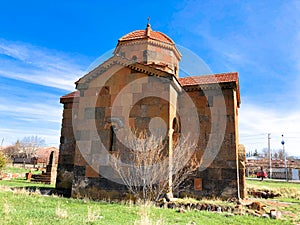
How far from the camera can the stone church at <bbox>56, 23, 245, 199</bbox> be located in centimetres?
973

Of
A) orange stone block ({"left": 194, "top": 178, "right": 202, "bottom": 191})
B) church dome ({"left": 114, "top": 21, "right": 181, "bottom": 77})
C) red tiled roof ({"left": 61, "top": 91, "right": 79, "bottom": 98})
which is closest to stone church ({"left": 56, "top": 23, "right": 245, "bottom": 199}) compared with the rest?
orange stone block ({"left": 194, "top": 178, "right": 202, "bottom": 191})

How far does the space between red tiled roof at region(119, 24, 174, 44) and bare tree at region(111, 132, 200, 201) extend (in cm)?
642

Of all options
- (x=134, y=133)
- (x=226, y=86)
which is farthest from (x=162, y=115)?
(x=226, y=86)

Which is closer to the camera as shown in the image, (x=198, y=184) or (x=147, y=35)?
(x=198, y=184)

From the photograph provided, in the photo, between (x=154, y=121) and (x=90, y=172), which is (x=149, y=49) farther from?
(x=90, y=172)

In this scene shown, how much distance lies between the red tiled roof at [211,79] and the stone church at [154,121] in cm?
5

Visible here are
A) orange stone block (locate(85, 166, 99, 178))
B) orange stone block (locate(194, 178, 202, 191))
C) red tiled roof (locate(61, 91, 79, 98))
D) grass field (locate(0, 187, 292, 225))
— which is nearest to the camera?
grass field (locate(0, 187, 292, 225))

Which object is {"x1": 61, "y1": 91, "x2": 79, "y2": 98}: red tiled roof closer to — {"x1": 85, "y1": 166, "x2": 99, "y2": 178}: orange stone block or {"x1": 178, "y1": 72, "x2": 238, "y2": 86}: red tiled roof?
{"x1": 85, "y1": 166, "x2": 99, "y2": 178}: orange stone block

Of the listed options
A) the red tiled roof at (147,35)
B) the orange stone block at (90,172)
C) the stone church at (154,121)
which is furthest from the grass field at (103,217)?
the red tiled roof at (147,35)

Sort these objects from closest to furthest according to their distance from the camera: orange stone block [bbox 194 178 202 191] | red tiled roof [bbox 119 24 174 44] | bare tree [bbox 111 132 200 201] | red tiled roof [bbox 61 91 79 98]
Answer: bare tree [bbox 111 132 200 201] < orange stone block [bbox 194 178 202 191] < red tiled roof [bbox 119 24 174 44] < red tiled roof [bbox 61 91 79 98]

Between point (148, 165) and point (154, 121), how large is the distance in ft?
6.18

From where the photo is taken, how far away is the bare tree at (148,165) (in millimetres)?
8648

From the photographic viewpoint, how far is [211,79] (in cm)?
1162

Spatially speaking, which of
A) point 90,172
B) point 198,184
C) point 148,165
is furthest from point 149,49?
point 198,184
